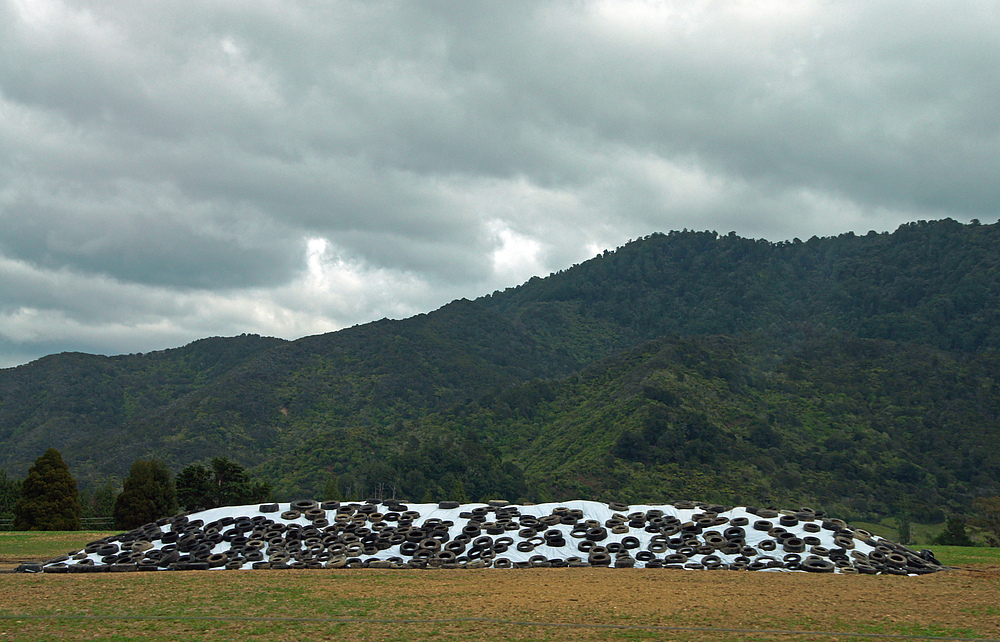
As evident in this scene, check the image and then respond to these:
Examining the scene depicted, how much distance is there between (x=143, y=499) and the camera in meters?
48.7

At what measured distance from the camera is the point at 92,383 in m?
166

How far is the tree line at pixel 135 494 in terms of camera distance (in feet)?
152

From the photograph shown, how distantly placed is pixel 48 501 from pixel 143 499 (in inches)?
208

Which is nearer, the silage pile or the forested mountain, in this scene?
the silage pile

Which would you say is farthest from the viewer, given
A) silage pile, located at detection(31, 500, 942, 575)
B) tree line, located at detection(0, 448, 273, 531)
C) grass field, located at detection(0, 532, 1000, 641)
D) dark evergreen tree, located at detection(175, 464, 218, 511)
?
dark evergreen tree, located at detection(175, 464, 218, 511)

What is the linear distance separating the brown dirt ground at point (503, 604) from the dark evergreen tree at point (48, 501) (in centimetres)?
2282

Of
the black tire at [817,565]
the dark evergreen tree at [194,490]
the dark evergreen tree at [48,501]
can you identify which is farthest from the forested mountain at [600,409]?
the black tire at [817,565]

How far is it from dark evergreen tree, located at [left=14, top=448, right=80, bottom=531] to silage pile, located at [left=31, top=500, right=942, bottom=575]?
19624mm

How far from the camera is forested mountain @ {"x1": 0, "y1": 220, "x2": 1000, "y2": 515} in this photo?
333ft

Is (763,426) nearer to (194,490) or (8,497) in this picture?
(194,490)

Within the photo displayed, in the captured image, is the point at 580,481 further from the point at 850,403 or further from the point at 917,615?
the point at 917,615

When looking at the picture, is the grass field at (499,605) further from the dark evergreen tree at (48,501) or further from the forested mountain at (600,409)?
the forested mountain at (600,409)

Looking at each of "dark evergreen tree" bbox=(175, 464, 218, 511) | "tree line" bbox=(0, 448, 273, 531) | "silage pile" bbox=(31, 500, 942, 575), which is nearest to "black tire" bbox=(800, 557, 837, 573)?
"silage pile" bbox=(31, 500, 942, 575)

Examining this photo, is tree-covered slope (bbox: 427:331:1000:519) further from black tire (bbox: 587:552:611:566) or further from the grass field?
the grass field
